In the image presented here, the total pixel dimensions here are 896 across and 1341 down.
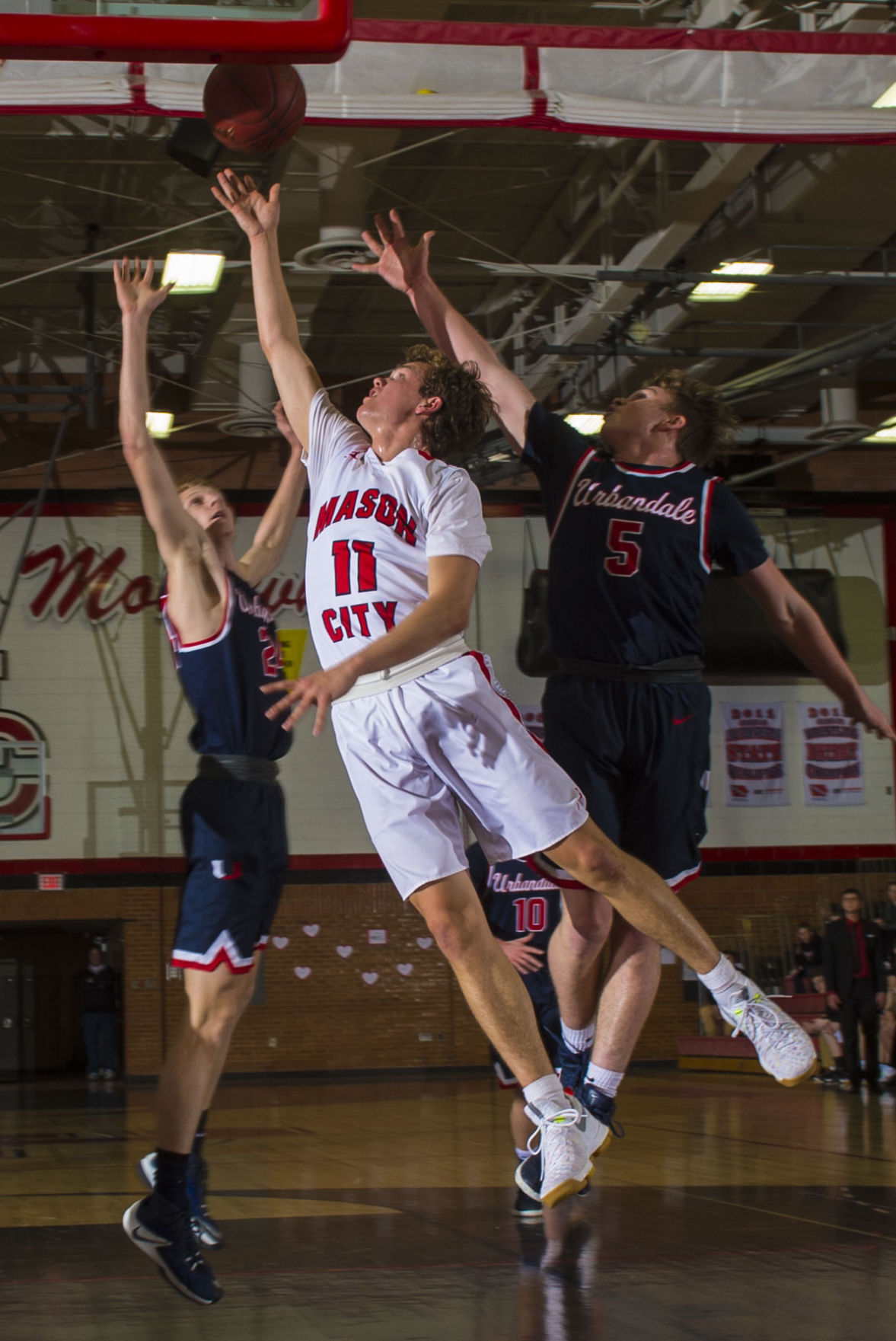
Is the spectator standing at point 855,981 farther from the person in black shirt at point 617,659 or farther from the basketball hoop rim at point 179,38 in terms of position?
the basketball hoop rim at point 179,38

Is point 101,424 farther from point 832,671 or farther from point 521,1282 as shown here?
point 521,1282

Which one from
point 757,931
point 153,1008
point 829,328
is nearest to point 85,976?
point 153,1008

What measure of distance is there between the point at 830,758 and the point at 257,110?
15.8m

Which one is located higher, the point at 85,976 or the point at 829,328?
the point at 829,328

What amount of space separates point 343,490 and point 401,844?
102cm

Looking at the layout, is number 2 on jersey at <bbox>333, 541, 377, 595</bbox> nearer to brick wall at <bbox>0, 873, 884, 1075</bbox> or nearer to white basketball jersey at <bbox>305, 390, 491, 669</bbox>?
white basketball jersey at <bbox>305, 390, 491, 669</bbox>

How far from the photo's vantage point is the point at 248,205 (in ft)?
14.2

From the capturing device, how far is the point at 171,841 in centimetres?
1761

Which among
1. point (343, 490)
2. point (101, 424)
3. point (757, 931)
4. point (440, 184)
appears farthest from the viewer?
point (757, 931)

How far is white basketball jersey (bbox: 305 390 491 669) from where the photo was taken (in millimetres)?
3867

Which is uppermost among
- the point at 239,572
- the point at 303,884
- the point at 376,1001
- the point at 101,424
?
the point at 101,424

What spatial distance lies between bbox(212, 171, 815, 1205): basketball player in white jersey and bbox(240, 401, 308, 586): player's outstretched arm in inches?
22.2

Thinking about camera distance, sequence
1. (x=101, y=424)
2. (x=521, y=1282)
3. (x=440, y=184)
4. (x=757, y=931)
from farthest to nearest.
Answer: (x=757, y=931) < (x=101, y=424) < (x=440, y=184) < (x=521, y=1282)

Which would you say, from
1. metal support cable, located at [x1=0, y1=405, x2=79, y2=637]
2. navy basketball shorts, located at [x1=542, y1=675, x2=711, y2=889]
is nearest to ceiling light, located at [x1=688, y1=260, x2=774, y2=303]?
metal support cable, located at [x1=0, y1=405, x2=79, y2=637]
